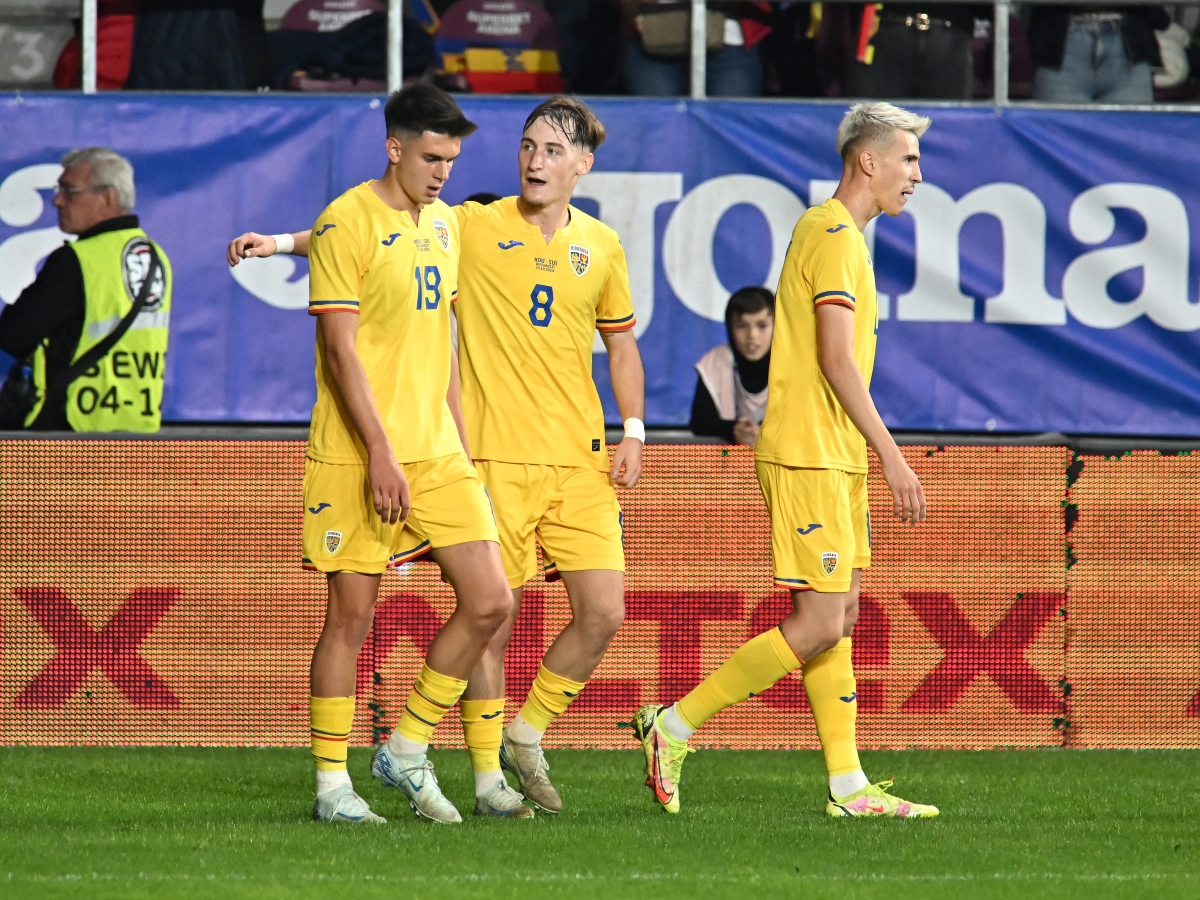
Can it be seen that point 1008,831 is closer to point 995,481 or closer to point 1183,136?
point 995,481

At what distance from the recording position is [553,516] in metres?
6.20

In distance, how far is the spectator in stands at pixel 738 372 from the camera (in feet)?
31.1

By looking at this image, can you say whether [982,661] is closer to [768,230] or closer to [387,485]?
[768,230]

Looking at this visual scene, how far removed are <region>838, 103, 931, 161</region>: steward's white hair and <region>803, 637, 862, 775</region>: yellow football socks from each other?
1684 mm

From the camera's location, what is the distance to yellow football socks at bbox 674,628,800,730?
604 centimetres

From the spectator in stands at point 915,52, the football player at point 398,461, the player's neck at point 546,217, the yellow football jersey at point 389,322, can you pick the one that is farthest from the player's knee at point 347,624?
the spectator in stands at point 915,52

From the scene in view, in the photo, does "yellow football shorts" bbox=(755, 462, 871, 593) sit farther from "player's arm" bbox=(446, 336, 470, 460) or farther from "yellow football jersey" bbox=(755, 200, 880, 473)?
"player's arm" bbox=(446, 336, 470, 460)

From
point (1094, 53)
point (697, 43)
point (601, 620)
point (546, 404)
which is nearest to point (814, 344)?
point (546, 404)

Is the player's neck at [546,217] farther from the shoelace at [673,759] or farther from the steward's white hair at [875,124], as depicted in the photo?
the shoelace at [673,759]

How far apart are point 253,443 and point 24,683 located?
140 centimetres

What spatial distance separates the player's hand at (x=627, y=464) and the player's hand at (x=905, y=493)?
2.88 ft

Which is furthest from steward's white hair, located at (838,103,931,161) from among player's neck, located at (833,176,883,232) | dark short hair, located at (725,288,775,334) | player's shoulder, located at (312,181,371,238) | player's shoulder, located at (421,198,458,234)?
dark short hair, located at (725,288,775,334)

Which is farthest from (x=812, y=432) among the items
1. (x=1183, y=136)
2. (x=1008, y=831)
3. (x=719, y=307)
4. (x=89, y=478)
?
(x=1183, y=136)

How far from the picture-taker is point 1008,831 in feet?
19.2
